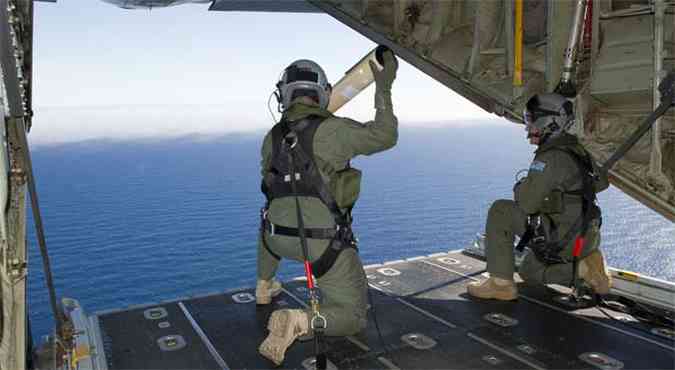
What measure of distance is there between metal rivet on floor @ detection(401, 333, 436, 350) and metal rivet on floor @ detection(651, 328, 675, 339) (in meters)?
1.82

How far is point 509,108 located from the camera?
16.1 ft

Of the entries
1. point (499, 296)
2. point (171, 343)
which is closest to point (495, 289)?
point (499, 296)

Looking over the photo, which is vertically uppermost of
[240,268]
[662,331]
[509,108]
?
[509,108]

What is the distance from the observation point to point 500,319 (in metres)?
4.17

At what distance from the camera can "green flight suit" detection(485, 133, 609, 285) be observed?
164 inches

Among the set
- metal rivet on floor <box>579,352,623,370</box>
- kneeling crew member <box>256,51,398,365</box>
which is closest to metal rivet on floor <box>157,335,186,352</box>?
kneeling crew member <box>256,51,398,365</box>

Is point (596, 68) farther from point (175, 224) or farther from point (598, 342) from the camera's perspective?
point (175, 224)

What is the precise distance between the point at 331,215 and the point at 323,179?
278mm

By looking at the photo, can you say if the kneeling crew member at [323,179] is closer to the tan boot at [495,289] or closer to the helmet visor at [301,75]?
the helmet visor at [301,75]

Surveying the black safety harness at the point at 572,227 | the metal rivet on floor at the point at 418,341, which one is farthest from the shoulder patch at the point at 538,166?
the metal rivet on floor at the point at 418,341

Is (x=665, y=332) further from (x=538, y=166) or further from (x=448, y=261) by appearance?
(x=448, y=261)

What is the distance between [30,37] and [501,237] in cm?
429

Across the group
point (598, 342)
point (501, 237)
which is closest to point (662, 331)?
point (598, 342)

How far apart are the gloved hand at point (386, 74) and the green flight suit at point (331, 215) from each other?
0.15ft
